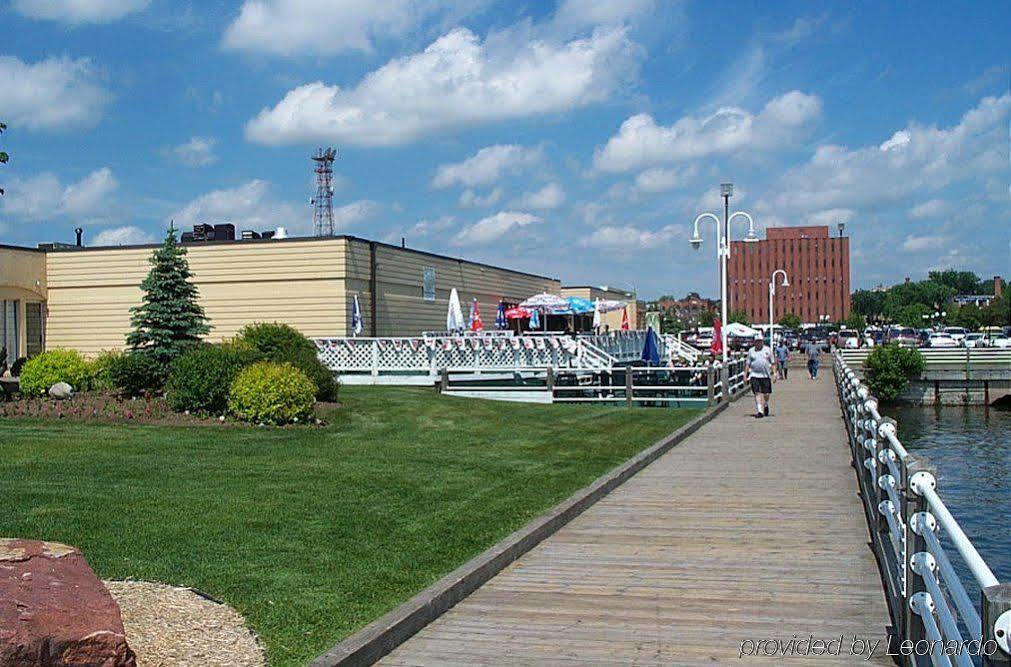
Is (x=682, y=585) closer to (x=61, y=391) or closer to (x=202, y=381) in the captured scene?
(x=202, y=381)

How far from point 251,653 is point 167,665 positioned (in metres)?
0.50

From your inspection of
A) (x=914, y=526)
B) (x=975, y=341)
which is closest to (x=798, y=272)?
(x=975, y=341)

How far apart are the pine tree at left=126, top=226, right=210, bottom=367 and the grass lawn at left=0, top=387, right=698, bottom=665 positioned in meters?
3.70

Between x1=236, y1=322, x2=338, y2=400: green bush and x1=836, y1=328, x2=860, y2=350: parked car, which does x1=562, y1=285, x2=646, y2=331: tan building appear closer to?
x1=836, y1=328, x2=860, y2=350: parked car

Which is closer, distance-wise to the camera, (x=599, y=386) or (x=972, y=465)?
(x=972, y=465)

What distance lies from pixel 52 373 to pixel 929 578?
1839 centimetres

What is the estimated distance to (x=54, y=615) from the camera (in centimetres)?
512

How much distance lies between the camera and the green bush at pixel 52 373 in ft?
65.8

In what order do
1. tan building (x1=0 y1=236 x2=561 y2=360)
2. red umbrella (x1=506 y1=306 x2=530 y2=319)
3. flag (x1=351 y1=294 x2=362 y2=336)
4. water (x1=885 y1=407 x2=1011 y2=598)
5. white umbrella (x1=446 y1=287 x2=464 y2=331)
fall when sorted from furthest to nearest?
red umbrella (x1=506 y1=306 x2=530 y2=319), white umbrella (x1=446 y1=287 x2=464 y2=331), tan building (x1=0 y1=236 x2=561 y2=360), flag (x1=351 y1=294 x2=362 y2=336), water (x1=885 y1=407 x2=1011 y2=598)

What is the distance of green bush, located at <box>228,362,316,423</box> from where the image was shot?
57.5 ft

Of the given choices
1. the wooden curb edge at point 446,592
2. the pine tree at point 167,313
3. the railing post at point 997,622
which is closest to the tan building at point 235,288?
the pine tree at point 167,313

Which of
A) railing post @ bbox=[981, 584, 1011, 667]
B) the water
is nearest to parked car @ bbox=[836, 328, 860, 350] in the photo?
the water

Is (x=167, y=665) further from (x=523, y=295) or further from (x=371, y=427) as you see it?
(x=523, y=295)

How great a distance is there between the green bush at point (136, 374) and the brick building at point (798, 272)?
4864 inches
